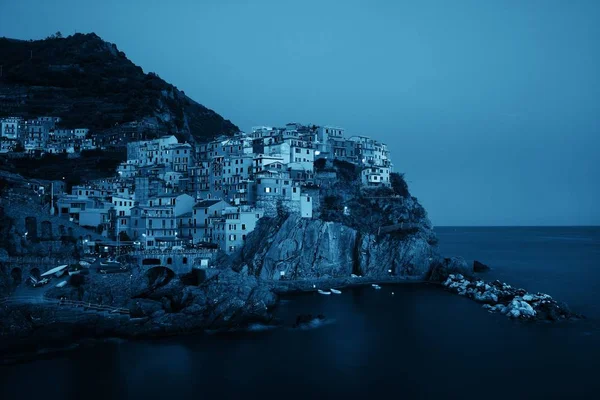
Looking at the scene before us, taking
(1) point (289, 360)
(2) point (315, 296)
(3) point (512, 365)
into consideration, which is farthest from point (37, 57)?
(3) point (512, 365)

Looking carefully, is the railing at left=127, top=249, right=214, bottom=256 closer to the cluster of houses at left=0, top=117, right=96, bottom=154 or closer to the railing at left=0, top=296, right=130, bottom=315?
the railing at left=0, top=296, right=130, bottom=315

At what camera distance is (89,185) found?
57.9 metres

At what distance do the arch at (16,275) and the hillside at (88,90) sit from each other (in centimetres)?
5699

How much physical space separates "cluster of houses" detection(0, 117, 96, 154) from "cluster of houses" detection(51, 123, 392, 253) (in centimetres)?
1209

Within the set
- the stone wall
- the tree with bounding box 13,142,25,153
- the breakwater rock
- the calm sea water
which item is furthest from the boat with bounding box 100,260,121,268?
the tree with bounding box 13,142,25,153

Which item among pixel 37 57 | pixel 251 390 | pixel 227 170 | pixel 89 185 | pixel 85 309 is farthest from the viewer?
pixel 37 57

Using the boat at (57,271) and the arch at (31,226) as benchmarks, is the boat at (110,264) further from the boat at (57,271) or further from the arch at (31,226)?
the arch at (31,226)

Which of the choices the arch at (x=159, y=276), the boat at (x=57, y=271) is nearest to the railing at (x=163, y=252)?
the arch at (x=159, y=276)

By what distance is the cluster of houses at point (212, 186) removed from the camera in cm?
5169

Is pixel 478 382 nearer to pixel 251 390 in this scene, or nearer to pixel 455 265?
pixel 251 390

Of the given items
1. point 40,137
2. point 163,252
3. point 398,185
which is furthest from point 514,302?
point 40,137

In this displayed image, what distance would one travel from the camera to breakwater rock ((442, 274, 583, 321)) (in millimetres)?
39250

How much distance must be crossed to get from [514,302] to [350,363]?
62.5ft

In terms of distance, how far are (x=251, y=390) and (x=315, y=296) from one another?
2331 cm
